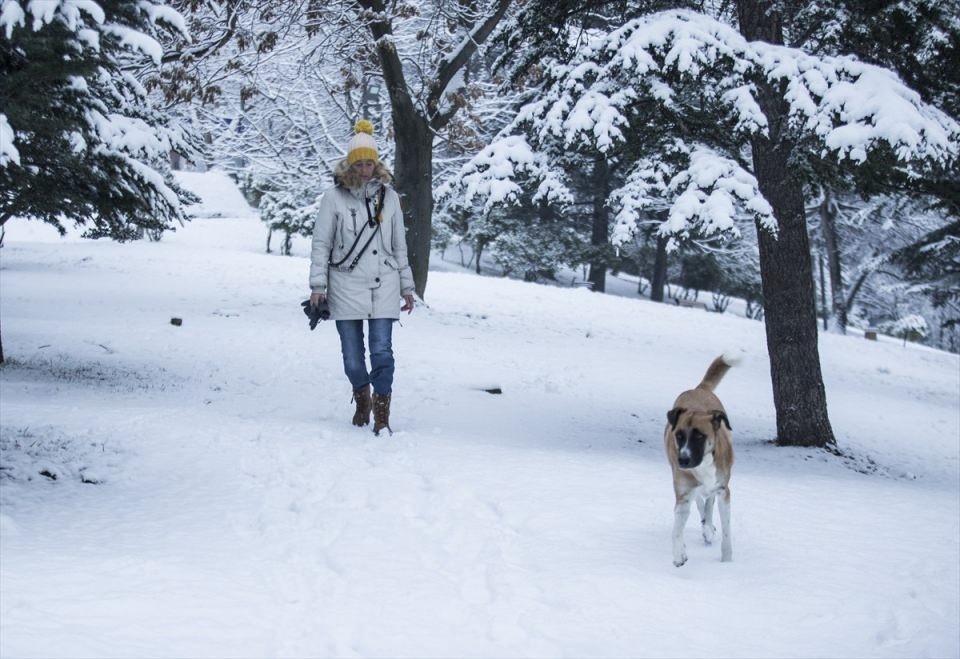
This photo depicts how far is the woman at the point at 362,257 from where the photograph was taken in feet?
21.9

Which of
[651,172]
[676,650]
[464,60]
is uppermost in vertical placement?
[464,60]

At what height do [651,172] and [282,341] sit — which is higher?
[651,172]

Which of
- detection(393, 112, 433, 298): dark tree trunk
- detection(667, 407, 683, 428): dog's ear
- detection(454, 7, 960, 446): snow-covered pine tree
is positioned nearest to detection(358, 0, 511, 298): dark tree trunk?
detection(393, 112, 433, 298): dark tree trunk

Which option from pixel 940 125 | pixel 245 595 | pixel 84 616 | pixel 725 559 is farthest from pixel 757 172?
pixel 84 616

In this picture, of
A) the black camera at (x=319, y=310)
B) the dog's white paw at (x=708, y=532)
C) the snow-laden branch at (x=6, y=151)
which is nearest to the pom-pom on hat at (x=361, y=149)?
the black camera at (x=319, y=310)

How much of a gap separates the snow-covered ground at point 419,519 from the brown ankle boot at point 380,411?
0.15 metres

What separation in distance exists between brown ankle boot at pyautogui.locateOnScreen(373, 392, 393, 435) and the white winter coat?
2.28 feet

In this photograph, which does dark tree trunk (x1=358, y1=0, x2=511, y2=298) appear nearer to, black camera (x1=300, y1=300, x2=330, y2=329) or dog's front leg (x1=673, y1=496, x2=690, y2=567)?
black camera (x1=300, y1=300, x2=330, y2=329)

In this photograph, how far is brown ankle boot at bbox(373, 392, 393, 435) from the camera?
695cm

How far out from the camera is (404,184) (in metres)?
14.8

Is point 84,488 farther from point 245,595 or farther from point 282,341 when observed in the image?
point 282,341

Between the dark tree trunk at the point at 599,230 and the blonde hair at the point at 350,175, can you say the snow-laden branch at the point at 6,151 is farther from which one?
the dark tree trunk at the point at 599,230

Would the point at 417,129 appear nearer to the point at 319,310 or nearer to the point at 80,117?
the point at 319,310

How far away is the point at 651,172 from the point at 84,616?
21.4 feet
